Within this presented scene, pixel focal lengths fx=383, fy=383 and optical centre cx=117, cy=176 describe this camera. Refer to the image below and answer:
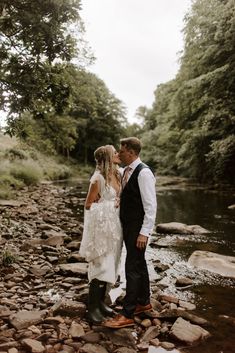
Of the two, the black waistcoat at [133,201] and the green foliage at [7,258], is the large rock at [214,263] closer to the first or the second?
the black waistcoat at [133,201]

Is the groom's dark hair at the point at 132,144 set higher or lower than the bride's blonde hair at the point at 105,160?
higher

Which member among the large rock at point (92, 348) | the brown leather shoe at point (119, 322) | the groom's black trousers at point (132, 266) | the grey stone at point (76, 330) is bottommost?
the large rock at point (92, 348)

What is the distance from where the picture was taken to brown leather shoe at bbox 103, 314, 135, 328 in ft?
15.1

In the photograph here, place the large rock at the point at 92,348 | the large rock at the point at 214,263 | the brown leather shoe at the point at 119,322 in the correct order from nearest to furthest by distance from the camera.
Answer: the large rock at the point at 92,348
the brown leather shoe at the point at 119,322
the large rock at the point at 214,263

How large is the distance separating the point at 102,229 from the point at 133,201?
0.54 meters

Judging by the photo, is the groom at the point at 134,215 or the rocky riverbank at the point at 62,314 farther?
the groom at the point at 134,215

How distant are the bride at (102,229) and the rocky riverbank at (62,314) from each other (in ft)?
1.34

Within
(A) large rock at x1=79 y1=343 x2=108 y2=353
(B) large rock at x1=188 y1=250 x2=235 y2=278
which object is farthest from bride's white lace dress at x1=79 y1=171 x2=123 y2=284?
(B) large rock at x1=188 y1=250 x2=235 y2=278

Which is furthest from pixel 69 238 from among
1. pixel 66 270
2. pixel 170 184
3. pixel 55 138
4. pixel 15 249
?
pixel 170 184

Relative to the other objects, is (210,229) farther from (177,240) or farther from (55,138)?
(55,138)

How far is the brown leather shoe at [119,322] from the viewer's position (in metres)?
4.59

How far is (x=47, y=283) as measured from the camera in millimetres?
6188

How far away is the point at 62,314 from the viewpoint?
494 cm

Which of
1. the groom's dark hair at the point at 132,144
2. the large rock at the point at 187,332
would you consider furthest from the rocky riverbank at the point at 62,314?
the groom's dark hair at the point at 132,144
